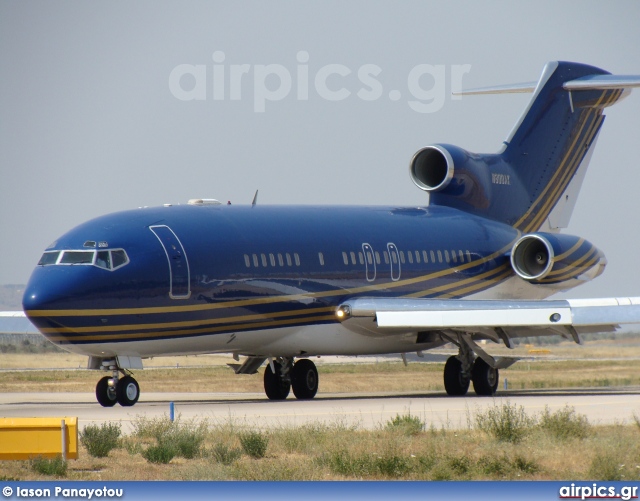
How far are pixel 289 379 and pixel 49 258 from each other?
7.84 metres

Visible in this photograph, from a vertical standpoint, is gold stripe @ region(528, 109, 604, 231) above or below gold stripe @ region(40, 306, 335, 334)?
above

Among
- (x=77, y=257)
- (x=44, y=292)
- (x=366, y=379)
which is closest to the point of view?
(x=44, y=292)

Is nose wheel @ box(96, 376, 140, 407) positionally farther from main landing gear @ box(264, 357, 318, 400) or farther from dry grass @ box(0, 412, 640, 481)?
dry grass @ box(0, 412, 640, 481)

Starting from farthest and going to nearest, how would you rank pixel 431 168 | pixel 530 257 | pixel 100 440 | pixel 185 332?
1. pixel 431 168
2. pixel 530 257
3. pixel 185 332
4. pixel 100 440

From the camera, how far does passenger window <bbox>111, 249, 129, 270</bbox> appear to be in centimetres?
2691

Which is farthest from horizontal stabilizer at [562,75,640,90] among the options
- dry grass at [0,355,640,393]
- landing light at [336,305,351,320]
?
landing light at [336,305,351,320]

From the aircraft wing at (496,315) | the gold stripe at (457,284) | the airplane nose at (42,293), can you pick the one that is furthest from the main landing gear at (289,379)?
the airplane nose at (42,293)

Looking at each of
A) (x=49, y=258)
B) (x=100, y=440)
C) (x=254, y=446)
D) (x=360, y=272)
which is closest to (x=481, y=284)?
(x=360, y=272)

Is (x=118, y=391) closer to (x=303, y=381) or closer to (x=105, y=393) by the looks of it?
(x=105, y=393)

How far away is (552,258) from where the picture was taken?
34.7 m

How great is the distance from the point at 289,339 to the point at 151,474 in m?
14.3

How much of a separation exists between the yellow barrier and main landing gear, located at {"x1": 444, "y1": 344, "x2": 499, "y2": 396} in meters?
17.2

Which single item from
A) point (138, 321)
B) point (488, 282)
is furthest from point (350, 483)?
point (488, 282)

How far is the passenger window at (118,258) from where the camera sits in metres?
26.9
